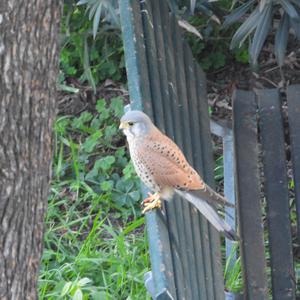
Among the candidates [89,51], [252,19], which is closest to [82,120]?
[89,51]

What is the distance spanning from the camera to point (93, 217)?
198 inches

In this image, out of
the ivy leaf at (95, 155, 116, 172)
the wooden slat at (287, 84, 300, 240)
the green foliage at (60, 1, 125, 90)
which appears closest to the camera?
the wooden slat at (287, 84, 300, 240)

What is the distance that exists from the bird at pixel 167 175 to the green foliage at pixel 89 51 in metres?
1.76

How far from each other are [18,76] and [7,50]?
74 mm

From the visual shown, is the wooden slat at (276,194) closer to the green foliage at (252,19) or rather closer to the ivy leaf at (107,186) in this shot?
the green foliage at (252,19)

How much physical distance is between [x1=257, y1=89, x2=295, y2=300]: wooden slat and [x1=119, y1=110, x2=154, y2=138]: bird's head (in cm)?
62

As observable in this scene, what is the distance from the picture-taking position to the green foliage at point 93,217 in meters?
4.39

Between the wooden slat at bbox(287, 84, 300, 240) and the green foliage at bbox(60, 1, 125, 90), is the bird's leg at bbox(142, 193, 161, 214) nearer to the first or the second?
the wooden slat at bbox(287, 84, 300, 240)

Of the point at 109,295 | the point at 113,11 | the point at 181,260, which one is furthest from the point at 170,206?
the point at 113,11

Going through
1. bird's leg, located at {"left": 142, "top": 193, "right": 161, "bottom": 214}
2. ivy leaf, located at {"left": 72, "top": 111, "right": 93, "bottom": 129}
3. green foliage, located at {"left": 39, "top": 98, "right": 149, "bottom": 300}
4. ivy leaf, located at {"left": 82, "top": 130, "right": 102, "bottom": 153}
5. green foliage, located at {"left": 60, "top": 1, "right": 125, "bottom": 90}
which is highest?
green foliage, located at {"left": 60, "top": 1, "right": 125, "bottom": 90}

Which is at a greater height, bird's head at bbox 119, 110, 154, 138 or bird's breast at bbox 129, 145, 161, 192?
bird's head at bbox 119, 110, 154, 138

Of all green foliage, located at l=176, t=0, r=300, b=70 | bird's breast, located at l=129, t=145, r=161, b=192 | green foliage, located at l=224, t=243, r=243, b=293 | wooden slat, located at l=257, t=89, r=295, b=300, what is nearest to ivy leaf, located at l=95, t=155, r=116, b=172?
green foliage, located at l=176, t=0, r=300, b=70

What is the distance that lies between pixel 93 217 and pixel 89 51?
1.17 meters

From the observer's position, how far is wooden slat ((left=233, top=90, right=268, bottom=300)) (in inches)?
149
